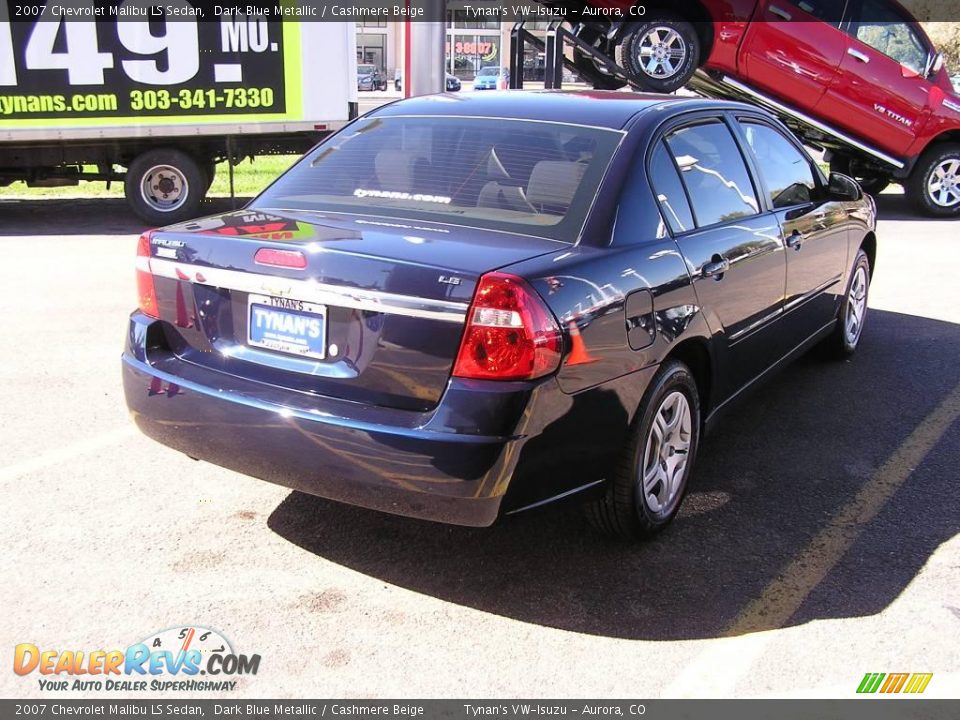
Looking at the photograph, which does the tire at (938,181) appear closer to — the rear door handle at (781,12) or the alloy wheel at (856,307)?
the rear door handle at (781,12)

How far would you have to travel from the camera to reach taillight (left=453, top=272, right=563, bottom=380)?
2965mm

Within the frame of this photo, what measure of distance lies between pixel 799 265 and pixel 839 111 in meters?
9.11

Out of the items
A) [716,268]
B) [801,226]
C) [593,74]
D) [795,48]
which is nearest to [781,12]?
[795,48]

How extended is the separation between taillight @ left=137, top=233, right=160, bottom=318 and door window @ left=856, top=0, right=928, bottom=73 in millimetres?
11547

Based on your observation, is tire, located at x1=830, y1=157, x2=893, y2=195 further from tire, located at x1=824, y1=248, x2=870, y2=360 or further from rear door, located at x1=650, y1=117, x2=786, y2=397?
rear door, located at x1=650, y1=117, x2=786, y2=397

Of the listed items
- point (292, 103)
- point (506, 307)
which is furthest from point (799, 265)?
point (292, 103)

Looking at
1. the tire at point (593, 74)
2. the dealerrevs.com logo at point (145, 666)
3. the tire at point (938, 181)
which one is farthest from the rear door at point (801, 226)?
the tire at point (938, 181)

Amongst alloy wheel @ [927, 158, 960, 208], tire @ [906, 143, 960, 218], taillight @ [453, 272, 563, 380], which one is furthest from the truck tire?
alloy wheel @ [927, 158, 960, 208]

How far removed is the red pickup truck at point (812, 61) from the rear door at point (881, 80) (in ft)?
0.04

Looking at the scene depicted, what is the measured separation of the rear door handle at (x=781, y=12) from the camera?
493 inches

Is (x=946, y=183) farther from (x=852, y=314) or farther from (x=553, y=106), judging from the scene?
(x=553, y=106)

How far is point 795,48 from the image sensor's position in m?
12.7

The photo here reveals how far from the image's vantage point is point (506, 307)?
297 cm
